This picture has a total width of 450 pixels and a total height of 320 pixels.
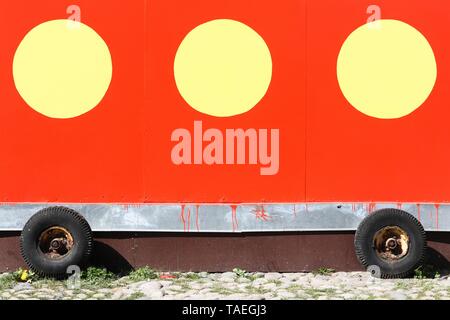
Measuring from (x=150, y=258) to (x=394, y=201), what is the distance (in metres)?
2.60

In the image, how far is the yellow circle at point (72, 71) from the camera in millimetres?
7051

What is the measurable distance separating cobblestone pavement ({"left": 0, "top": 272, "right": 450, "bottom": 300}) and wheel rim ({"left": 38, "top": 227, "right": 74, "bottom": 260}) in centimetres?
30

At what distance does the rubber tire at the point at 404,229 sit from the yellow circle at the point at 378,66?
105cm

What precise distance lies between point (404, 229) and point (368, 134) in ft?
3.42

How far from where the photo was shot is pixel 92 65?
7059 millimetres

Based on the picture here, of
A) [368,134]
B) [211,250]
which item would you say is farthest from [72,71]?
[368,134]

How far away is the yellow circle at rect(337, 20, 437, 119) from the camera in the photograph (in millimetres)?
7062

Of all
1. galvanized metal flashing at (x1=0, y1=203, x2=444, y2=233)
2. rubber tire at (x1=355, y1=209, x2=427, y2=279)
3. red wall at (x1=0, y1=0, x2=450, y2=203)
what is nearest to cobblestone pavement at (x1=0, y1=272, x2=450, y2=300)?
rubber tire at (x1=355, y1=209, x2=427, y2=279)

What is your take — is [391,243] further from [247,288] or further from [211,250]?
[211,250]

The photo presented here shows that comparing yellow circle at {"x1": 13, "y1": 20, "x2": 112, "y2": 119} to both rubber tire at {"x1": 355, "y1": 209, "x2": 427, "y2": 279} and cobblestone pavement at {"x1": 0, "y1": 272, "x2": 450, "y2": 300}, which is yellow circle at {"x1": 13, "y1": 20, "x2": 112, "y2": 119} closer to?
cobblestone pavement at {"x1": 0, "y1": 272, "x2": 450, "y2": 300}

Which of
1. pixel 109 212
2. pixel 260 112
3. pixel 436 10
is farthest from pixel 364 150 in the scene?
pixel 109 212

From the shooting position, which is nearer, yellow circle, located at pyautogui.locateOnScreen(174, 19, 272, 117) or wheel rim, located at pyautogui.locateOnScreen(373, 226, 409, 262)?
wheel rim, located at pyautogui.locateOnScreen(373, 226, 409, 262)

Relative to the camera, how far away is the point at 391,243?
690 cm

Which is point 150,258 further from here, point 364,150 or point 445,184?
point 445,184
